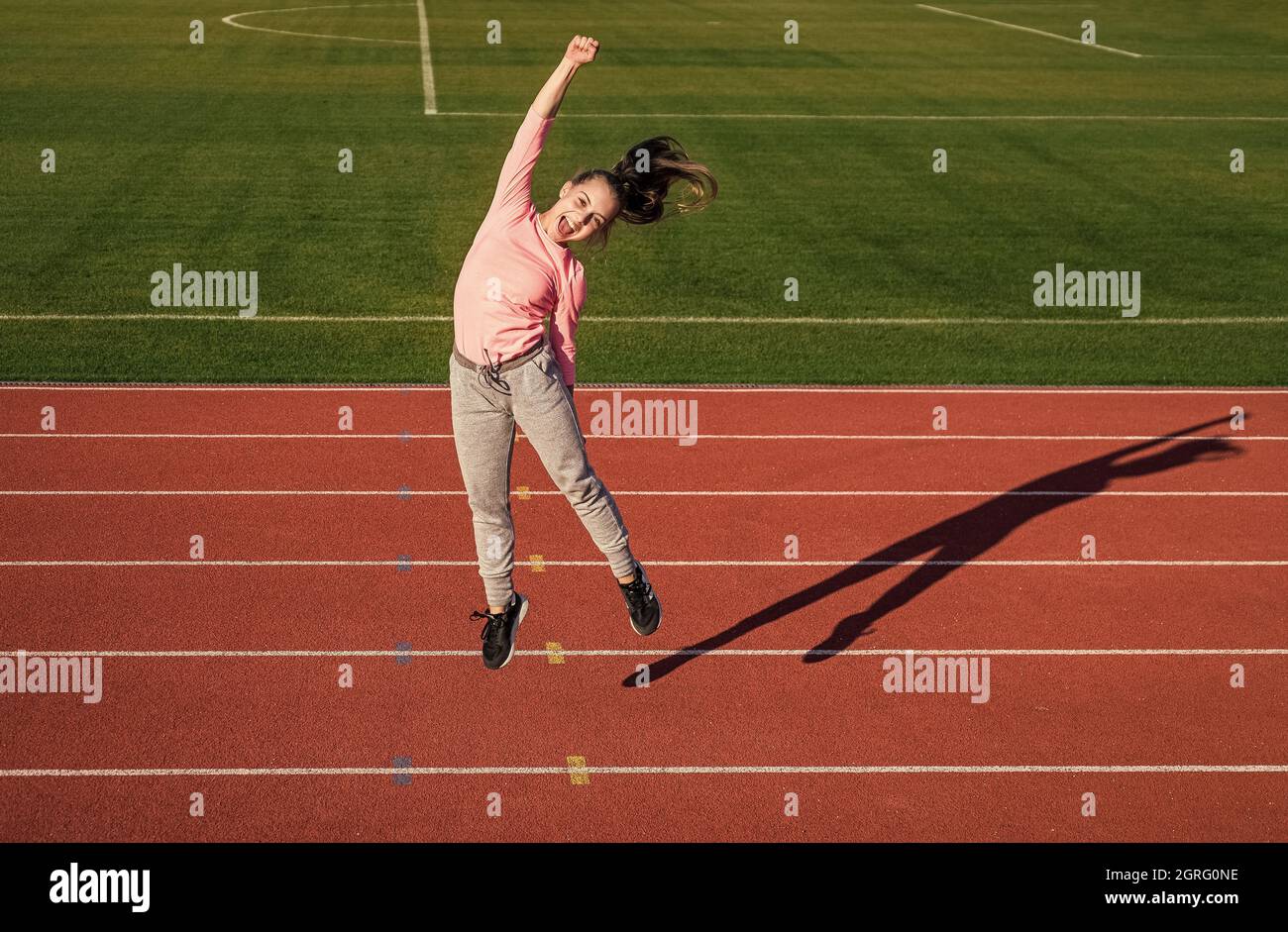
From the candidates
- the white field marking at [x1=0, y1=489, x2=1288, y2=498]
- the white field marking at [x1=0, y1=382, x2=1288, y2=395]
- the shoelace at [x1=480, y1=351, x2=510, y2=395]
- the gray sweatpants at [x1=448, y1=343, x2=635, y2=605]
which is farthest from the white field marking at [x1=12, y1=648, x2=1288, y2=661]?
the white field marking at [x1=0, y1=382, x2=1288, y2=395]

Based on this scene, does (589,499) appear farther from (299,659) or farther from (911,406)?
(911,406)

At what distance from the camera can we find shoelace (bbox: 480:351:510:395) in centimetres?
578

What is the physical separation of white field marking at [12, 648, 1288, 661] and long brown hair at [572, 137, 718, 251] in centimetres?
243

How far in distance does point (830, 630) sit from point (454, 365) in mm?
2797

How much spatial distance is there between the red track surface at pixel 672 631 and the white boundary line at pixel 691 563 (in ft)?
0.10

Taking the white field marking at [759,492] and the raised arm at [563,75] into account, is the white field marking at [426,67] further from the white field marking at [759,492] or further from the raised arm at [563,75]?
the raised arm at [563,75]

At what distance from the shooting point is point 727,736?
6.66 meters

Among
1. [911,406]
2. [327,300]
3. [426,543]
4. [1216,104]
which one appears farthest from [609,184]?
[1216,104]

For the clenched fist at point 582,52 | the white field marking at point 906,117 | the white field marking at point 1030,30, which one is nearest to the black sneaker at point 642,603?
the clenched fist at point 582,52

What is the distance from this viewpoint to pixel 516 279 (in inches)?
223

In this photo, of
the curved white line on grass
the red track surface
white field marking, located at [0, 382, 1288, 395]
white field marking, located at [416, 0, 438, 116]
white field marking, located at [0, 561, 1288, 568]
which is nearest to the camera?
the red track surface

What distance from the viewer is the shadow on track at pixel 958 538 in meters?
7.68

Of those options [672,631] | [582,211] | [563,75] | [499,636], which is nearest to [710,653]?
[672,631]

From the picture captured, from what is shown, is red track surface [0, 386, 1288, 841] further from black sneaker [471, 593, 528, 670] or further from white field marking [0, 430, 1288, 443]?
black sneaker [471, 593, 528, 670]
